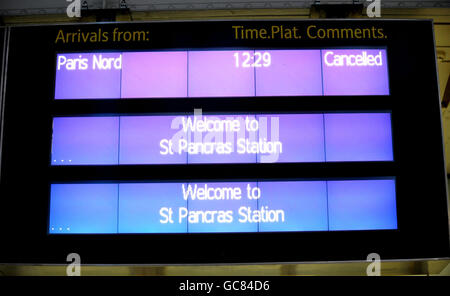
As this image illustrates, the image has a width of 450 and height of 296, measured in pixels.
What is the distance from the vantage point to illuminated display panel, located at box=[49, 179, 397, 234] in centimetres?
443

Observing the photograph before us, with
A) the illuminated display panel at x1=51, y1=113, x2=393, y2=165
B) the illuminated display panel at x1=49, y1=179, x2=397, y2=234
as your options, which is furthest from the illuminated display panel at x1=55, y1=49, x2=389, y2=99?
the illuminated display panel at x1=49, y1=179, x2=397, y2=234

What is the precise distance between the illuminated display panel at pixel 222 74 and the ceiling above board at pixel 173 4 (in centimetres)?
140

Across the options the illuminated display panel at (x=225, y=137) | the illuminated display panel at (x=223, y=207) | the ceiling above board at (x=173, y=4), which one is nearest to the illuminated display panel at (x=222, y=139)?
the illuminated display panel at (x=225, y=137)

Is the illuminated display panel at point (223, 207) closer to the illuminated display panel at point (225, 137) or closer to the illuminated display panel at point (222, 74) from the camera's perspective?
the illuminated display panel at point (225, 137)

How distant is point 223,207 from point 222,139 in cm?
63

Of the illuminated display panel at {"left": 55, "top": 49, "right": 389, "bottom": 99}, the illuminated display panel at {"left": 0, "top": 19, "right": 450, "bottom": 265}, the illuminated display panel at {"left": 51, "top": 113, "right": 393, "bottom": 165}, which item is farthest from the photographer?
the illuminated display panel at {"left": 55, "top": 49, "right": 389, "bottom": 99}

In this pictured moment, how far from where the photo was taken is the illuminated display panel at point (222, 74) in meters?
4.75

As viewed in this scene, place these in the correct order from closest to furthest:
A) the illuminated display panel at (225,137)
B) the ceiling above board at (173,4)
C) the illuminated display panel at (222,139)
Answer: the illuminated display panel at (225,137), the illuminated display panel at (222,139), the ceiling above board at (173,4)

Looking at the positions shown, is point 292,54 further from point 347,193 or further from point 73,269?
point 73,269

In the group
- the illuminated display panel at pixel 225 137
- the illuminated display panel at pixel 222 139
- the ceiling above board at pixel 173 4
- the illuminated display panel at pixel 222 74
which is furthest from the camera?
the ceiling above board at pixel 173 4

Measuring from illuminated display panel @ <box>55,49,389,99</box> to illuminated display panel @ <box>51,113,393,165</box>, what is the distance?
→ 0.84 ft

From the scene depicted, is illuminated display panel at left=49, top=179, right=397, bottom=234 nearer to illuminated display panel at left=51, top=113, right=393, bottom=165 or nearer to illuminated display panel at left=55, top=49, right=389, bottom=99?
illuminated display panel at left=51, top=113, right=393, bottom=165

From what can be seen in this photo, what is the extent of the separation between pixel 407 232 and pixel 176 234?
2055 mm

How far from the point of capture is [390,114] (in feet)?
15.4
